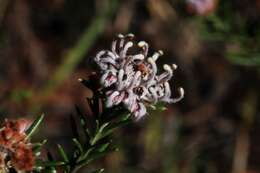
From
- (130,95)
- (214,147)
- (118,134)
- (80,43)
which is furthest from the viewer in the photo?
(214,147)

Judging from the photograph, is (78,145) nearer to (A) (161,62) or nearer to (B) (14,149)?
(B) (14,149)

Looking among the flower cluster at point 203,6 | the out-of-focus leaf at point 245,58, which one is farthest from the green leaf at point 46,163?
the flower cluster at point 203,6

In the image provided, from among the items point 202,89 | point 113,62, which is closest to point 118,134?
point 202,89

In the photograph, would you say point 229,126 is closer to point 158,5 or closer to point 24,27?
point 158,5

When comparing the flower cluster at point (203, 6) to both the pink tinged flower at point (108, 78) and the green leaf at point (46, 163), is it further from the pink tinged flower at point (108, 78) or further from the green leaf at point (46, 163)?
the green leaf at point (46, 163)

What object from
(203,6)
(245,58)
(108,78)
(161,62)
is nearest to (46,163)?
(108,78)

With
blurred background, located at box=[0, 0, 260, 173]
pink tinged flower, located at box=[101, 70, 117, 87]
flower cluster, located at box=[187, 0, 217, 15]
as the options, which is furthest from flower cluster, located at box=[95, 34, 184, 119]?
blurred background, located at box=[0, 0, 260, 173]
